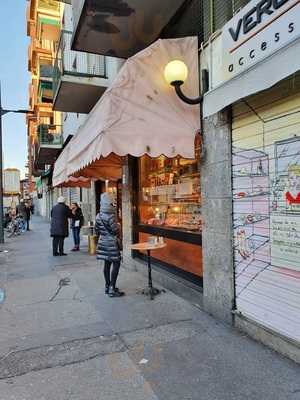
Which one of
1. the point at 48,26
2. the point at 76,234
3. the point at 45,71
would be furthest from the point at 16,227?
the point at 45,71

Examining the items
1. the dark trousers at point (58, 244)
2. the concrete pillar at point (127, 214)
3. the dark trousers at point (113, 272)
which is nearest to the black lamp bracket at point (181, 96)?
the dark trousers at point (113, 272)

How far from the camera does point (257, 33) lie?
372cm

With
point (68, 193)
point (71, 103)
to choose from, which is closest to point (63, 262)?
point (71, 103)

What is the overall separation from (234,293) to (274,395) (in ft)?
5.13

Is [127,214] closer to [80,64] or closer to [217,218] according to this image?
[217,218]

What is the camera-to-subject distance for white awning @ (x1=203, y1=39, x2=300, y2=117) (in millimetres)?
3150

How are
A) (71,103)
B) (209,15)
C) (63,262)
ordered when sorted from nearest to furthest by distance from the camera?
1. (209,15)
2. (63,262)
3. (71,103)

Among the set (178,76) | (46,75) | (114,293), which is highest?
(46,75)

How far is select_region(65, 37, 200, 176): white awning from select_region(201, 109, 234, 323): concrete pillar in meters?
0.38

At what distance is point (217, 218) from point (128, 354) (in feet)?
6.81

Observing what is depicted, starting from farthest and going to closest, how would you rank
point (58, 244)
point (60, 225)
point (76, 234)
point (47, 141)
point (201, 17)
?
point (47, 141)
point (76, 234)
point (58, 244)
point (60, 225)
point (201, 17)

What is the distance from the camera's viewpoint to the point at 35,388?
3318mm

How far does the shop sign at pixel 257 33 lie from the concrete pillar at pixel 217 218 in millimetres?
714

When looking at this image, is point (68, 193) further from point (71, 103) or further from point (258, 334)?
point (258, 334)
